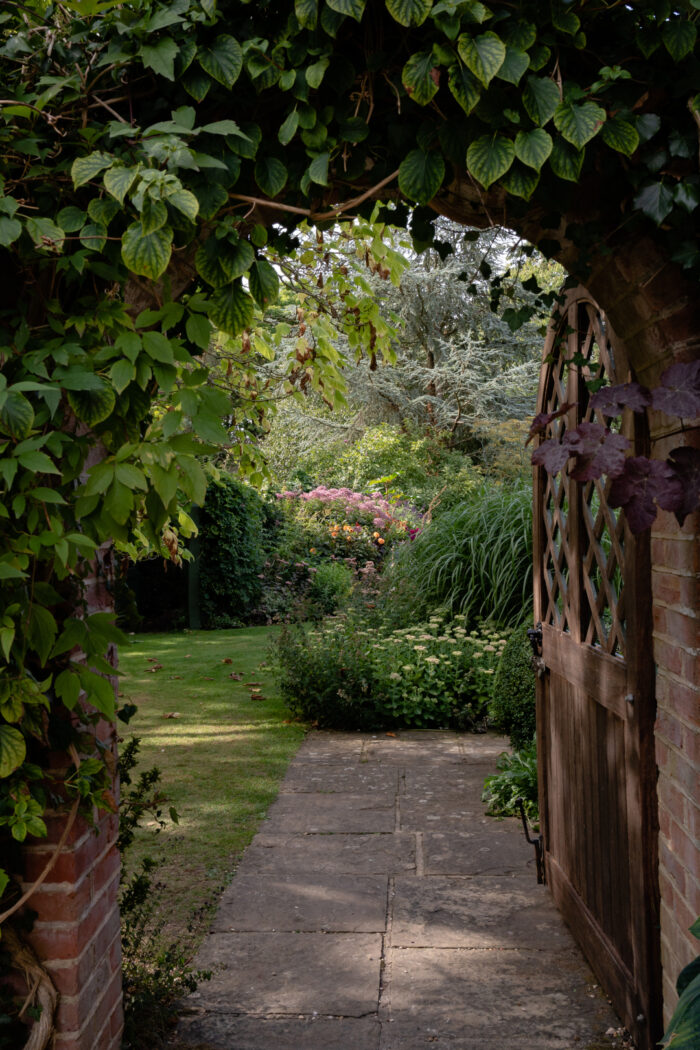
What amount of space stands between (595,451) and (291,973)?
2.50m

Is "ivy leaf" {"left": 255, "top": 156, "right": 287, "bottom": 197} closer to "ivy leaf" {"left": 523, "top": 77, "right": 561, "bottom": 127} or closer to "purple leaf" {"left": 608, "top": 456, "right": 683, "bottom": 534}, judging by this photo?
"ivy leaf" {"left": 523, "top": 77, "right": 561, "bottom": 127}

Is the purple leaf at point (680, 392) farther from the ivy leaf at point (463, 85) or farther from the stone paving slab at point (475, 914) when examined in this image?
the stone paving slab at point (475, 914)

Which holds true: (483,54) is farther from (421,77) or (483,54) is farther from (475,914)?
(475,914)

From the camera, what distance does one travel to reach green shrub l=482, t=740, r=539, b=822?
5.12 meters

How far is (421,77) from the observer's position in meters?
1.85

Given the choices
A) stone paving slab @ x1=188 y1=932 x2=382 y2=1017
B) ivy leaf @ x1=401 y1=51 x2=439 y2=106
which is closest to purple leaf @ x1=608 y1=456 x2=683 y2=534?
ivy leaf @ x1=401 y1=51 x2=439 y2=106

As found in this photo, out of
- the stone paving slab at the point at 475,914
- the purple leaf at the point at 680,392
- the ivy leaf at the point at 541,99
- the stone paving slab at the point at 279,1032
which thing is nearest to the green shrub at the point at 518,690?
the stone paving slab at the point at 475,914

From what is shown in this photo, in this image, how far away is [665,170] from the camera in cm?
199

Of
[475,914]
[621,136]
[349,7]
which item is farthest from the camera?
[475,914]

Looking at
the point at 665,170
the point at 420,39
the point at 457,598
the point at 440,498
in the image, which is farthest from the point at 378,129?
the point at 440,498

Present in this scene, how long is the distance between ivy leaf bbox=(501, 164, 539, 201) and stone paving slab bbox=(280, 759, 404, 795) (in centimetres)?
436

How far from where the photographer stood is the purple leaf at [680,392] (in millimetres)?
1805

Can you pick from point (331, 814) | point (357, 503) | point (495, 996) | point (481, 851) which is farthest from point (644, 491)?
point (357, 503)

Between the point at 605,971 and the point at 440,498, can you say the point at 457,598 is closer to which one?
the point at 440,498
